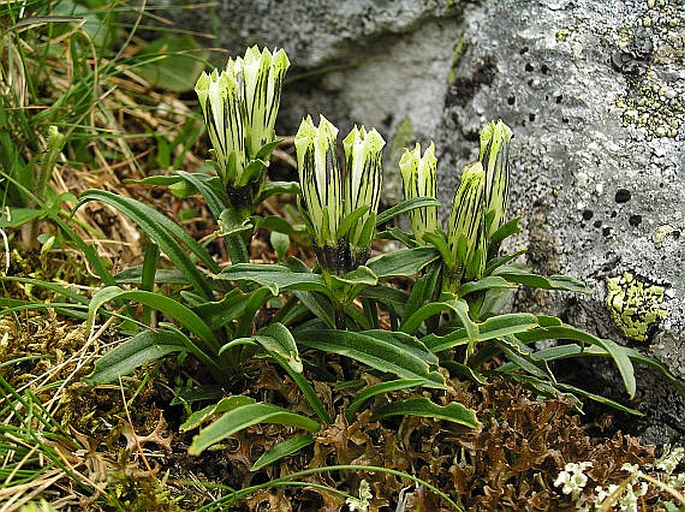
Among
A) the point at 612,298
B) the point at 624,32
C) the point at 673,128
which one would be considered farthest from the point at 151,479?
the point at 624,32

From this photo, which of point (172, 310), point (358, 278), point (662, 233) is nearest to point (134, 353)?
point (172, 310)

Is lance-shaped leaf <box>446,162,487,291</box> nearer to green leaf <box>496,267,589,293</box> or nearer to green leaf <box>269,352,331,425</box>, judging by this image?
green leaf <box>496,267,589,293</box>

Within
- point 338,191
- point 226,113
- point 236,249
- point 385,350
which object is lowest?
point 385,350

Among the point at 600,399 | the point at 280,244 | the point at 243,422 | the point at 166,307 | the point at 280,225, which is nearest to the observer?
the point at 243,422

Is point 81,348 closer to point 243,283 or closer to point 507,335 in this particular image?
point 243,283

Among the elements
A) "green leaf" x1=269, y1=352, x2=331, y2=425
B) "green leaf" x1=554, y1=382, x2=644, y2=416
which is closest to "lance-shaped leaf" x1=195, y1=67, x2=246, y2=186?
"green leaf" x1=269, y1=352, x2=331, y2=425

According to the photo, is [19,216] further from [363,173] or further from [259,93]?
[363,173]

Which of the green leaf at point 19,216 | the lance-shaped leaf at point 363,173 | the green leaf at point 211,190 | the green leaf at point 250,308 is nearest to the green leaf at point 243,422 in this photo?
the green leaf at point 250,308
